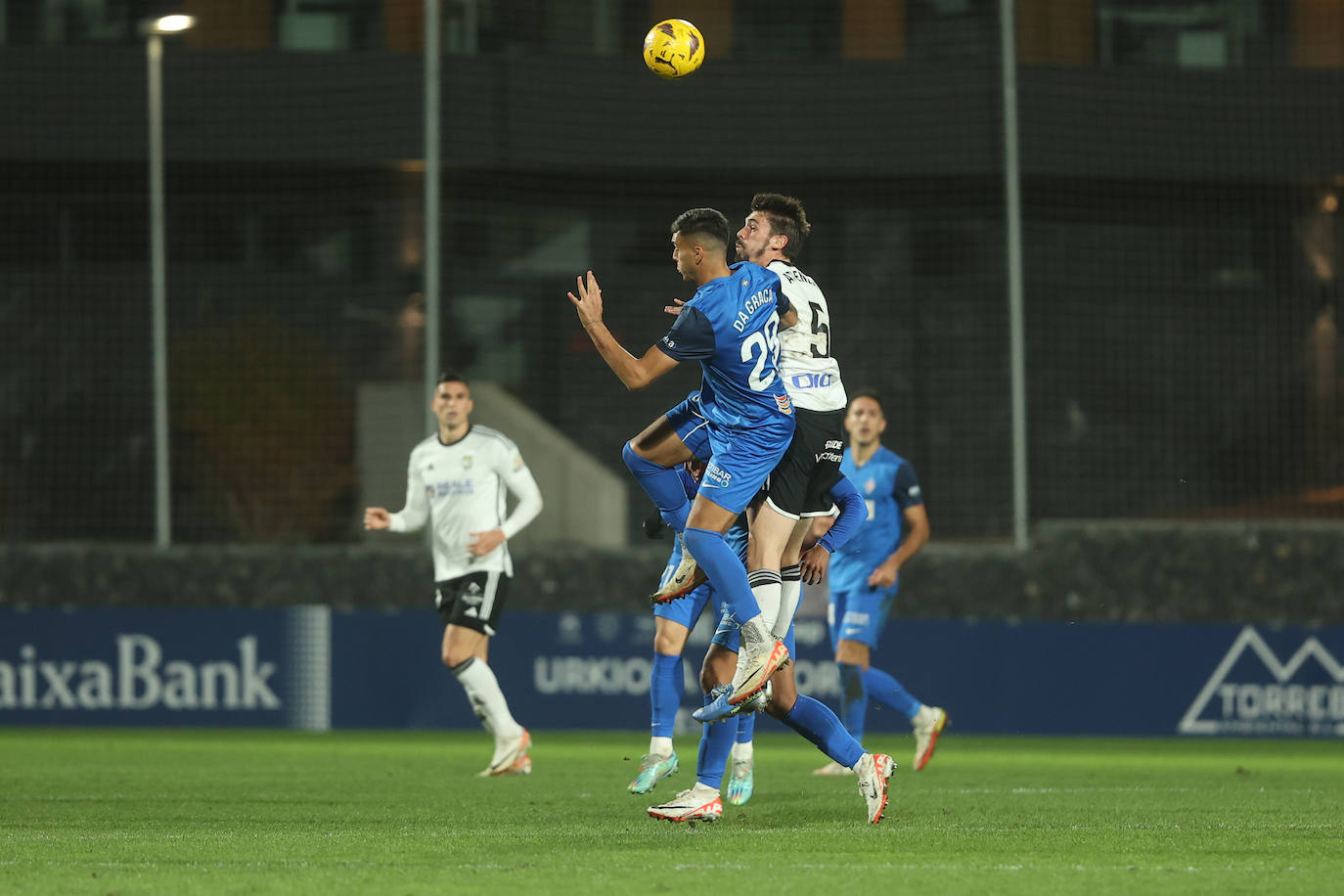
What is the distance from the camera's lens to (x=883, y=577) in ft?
34.3

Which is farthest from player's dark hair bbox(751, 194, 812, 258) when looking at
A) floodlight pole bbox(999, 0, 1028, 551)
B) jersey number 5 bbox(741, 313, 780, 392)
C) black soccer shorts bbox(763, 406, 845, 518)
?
floodlight pole bbox(999, 0, 1028, 551)

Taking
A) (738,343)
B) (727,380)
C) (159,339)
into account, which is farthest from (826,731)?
(159,339)

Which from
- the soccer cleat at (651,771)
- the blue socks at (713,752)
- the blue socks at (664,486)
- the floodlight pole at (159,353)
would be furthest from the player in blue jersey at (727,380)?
the floodlight pole at (159,353)

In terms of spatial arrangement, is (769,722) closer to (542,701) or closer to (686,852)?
(542,701)

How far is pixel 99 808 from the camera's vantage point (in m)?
7.43

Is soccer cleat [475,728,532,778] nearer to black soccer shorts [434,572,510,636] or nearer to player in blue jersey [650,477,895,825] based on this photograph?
black soccer shorts [434,572,510,636]

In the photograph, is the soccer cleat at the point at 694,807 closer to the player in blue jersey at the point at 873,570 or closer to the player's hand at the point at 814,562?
the player's hand at the point at 814,562

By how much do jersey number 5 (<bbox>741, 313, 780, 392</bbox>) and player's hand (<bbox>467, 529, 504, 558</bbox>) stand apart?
12.1 feet

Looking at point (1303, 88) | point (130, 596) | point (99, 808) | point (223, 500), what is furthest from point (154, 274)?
point (1303, 88)

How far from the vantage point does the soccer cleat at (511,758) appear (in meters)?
Result: 9.69

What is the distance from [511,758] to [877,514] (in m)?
2.75

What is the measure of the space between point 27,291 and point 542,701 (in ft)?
33.6

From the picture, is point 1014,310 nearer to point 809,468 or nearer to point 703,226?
point 809,468

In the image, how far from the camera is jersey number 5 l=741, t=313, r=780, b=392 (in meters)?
6.61
